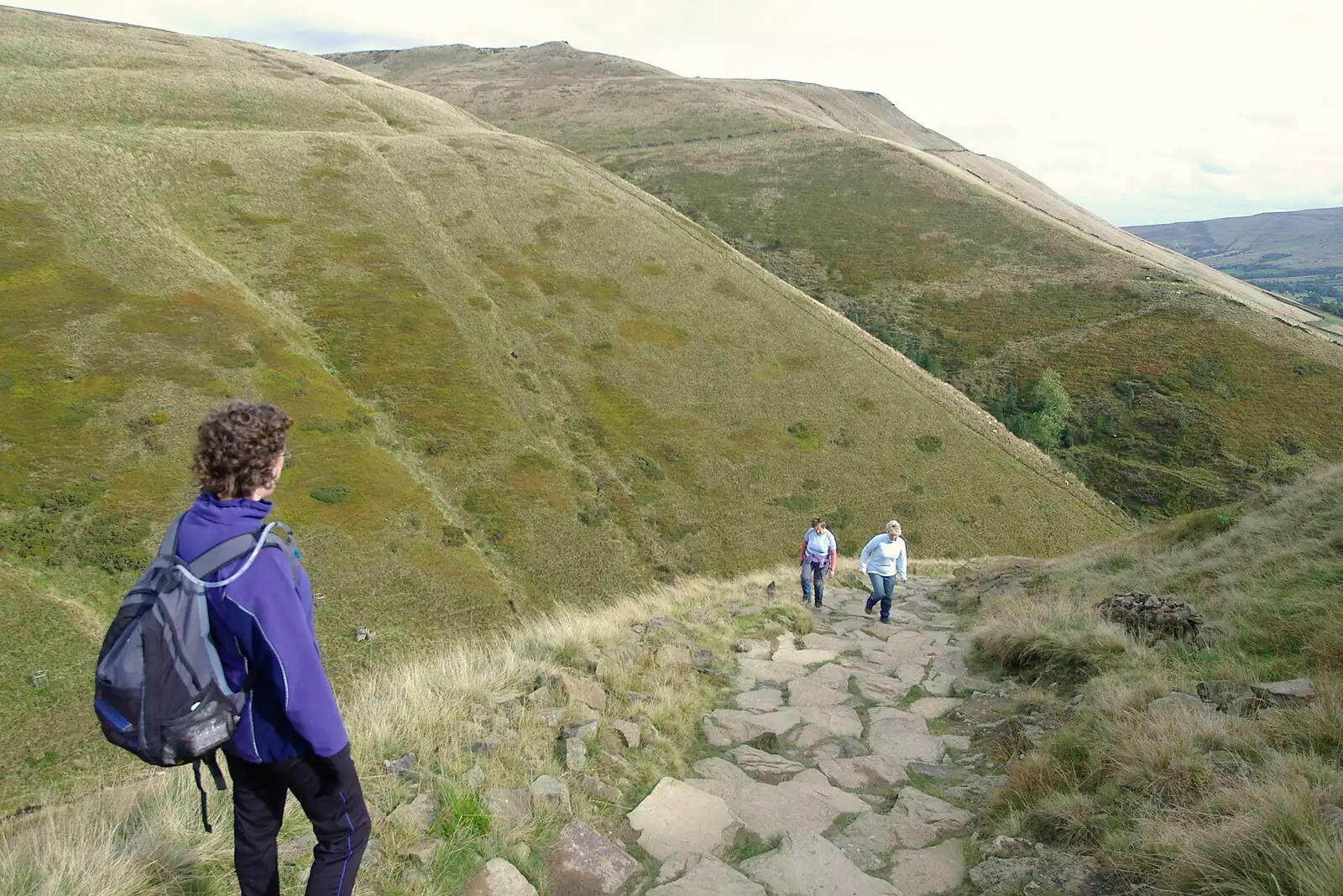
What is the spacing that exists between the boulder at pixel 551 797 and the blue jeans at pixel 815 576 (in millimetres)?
13414

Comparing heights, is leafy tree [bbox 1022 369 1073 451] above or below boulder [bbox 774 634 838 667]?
below

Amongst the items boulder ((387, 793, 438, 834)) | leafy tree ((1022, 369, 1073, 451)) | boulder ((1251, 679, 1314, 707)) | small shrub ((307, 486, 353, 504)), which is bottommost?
small shrub ((307, 486, 353, 504))

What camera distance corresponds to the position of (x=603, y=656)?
37.0 feet

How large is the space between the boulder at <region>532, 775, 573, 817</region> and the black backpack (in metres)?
3.73

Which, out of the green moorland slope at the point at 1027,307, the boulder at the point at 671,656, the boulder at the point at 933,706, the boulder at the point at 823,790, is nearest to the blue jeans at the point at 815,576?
the boulder at the point at 671,656

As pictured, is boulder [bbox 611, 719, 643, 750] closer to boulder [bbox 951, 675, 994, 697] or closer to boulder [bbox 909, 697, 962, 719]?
boulder [bbox 909, 697, 962, 719]

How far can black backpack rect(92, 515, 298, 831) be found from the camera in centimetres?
397

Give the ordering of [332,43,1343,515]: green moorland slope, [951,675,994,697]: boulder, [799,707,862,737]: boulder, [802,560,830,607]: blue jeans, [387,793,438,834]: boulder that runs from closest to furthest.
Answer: [387,793,438,834]: boulder, [799,707,862,737]: boulder, [951,675,994,697]: boulder, [802,560,830,607]: blue jeans, [332,43,1343,515]: green moorland slope

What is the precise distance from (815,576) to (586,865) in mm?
14475

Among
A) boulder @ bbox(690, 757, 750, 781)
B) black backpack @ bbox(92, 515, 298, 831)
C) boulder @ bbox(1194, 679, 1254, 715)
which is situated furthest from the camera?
boulder @ bbox(690, 757, 750, 781)

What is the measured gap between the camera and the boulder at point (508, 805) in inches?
270

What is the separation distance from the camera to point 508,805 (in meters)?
7.10

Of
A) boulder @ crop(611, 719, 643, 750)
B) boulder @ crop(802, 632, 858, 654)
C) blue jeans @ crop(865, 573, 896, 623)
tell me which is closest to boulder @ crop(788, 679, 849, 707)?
boulder @ crop(802, 632, 858, 654)

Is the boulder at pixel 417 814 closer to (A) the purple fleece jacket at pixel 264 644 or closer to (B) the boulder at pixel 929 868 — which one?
(A) the purple fleece jacket at pixel 264 644
